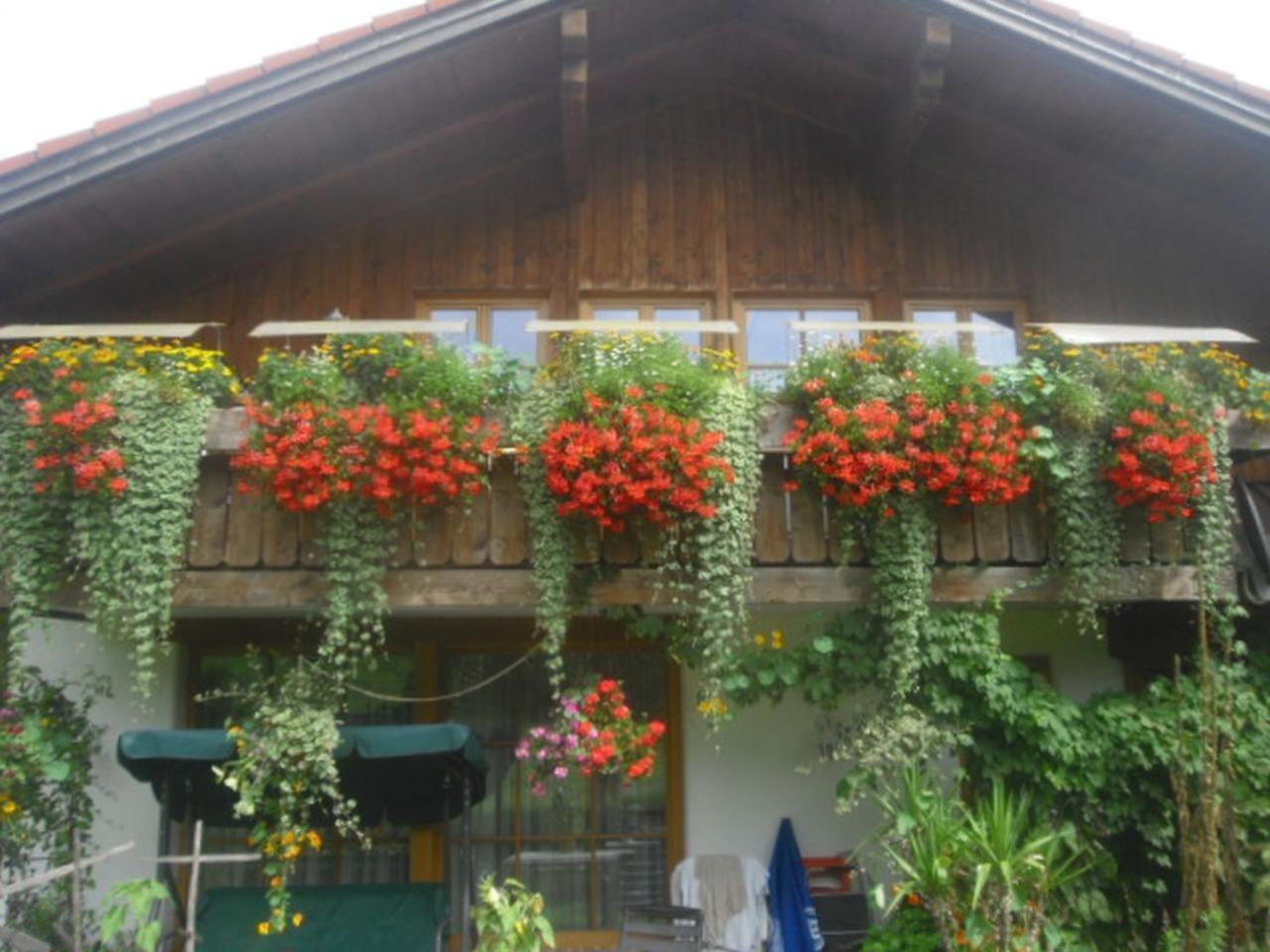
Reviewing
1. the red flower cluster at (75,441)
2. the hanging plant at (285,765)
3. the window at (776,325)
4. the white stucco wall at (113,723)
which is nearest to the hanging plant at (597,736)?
the hanging plant at (285,765)

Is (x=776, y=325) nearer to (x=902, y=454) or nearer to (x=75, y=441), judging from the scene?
(x=902, y=454)

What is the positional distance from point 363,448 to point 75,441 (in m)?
1.47

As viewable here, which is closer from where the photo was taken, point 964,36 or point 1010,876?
point 1010,876

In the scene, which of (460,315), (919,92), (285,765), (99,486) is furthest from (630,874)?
(919,92)

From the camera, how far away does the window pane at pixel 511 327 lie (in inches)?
350

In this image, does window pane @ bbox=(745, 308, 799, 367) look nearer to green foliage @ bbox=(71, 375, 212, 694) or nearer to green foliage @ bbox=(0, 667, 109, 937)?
green foliage @ bbox=(71, 375, 212, 694)

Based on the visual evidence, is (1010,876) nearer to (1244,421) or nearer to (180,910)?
(1244,421)

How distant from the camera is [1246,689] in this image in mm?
6773

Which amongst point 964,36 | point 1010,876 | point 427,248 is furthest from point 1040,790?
point 427,248

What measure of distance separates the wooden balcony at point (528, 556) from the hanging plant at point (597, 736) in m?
0.62

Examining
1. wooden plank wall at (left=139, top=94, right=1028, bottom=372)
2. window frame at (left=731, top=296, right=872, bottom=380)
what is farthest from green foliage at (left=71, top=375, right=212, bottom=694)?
window frame at (left=731, top=296, right=872, bottom=380)

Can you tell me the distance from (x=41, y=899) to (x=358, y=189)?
4961 millimetres

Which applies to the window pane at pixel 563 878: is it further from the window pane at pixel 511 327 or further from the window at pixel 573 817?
the window pane at pixel 511 327

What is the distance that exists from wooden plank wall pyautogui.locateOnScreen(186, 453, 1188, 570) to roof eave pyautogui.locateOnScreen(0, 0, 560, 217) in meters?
1.82
